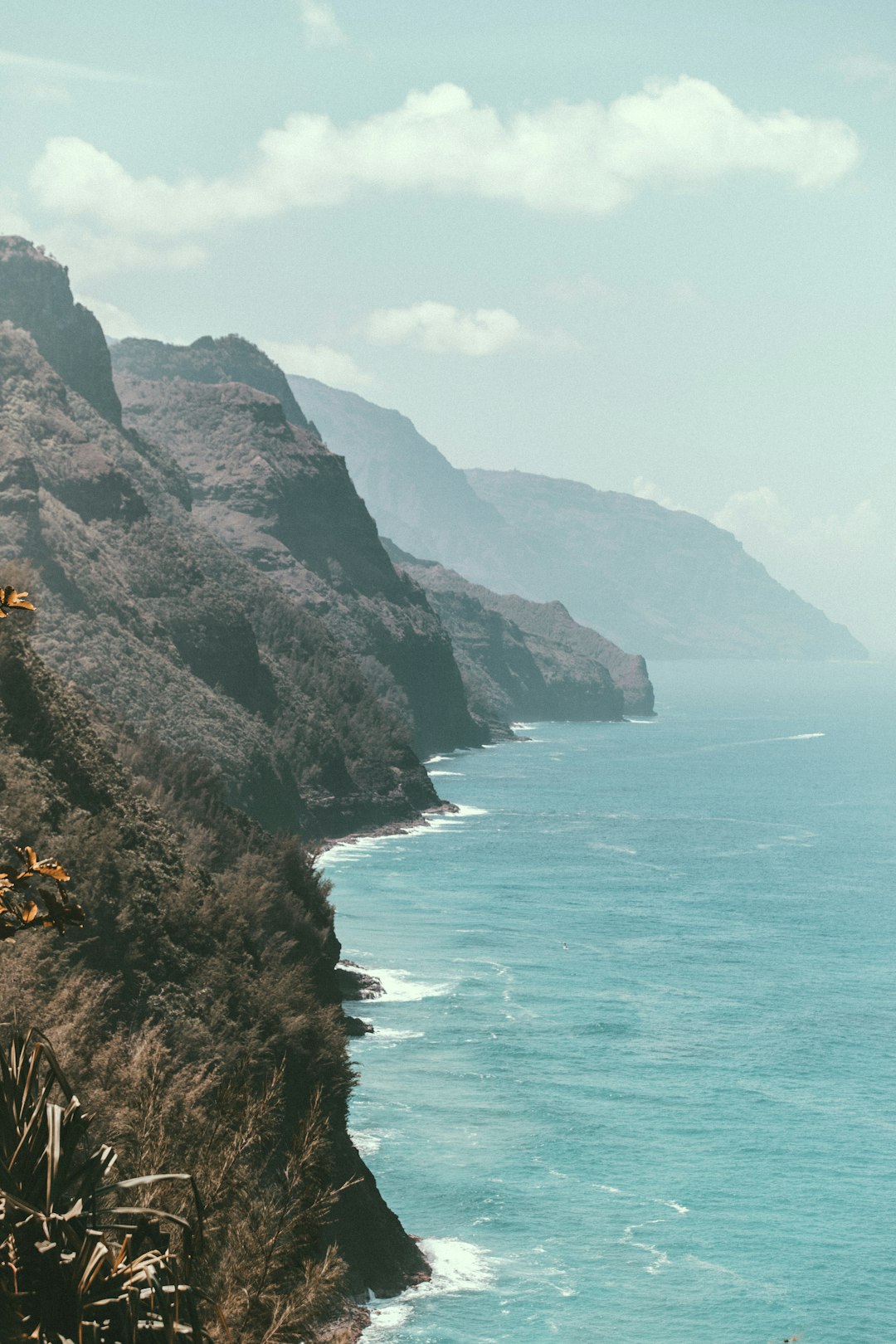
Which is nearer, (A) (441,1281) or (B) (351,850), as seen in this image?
(A) (441,1281)

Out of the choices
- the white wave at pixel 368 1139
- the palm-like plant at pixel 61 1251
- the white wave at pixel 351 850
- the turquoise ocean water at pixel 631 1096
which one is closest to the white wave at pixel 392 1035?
the turquoise ocean water at pixel 631 1096

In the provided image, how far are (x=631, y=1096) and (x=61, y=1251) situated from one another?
6350 centimetres

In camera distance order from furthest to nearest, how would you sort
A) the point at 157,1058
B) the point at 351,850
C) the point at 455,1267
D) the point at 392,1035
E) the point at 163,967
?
the point at 351,850 → the point at 392,1035 → the point at 455,1267 → the point at 163,967 → the point at 157,1058

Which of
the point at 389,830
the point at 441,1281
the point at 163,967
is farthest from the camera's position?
the point at 389,830

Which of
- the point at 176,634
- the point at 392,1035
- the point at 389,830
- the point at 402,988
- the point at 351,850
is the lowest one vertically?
the point at 392,1035

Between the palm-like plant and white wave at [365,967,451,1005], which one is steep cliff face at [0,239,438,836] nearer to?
white wave at [365,967,451,1005]

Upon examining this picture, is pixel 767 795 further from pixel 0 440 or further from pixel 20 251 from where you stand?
Answer: pixel 20 251

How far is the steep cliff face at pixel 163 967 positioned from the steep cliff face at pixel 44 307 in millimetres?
130751

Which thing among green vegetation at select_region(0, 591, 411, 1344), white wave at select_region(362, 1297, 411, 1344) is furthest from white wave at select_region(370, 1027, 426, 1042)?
white wave at select_region(362, 1297, 411, 1344)

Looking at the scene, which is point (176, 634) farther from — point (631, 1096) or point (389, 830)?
point (631, 1096)

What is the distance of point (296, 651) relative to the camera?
7244 inches

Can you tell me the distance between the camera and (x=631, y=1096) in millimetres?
72125

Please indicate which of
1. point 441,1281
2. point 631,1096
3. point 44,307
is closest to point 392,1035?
point 631,1096

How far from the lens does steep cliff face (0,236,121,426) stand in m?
191
